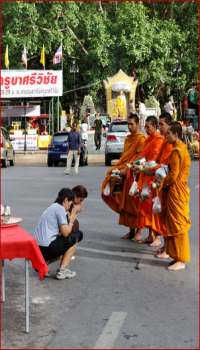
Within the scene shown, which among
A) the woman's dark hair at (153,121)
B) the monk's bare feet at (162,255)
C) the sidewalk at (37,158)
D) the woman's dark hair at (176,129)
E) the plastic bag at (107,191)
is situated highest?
the woman's dark hair at (153,121)

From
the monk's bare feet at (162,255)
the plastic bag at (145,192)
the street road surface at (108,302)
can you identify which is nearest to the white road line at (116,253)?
the street road surface at (108,302)

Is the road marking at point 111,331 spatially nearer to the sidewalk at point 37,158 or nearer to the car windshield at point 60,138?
the car windshield at point 60,138

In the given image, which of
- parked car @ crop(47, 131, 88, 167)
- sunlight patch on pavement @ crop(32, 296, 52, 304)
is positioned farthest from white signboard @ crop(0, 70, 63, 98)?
sunlight patch on pavement @ crop(32, 296, 52, 304)

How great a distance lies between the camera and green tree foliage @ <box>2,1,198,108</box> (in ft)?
136

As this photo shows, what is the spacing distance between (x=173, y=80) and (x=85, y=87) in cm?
582

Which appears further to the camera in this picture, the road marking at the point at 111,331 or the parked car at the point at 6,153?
the parked car at the point at 6,153

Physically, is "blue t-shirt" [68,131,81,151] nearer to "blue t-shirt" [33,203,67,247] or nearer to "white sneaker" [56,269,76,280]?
"white sneaker" [56,269,76,280]

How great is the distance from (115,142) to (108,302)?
19712mm

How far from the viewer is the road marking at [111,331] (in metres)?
5.43

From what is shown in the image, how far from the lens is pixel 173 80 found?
45.8 meters

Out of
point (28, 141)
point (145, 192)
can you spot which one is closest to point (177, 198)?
point (145, 192)

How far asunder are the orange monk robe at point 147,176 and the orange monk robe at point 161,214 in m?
0.07

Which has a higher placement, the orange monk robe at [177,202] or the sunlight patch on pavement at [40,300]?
the orange monk robe at [177,202]

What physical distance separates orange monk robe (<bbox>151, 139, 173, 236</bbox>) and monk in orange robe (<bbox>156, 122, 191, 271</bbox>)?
0.39 m
